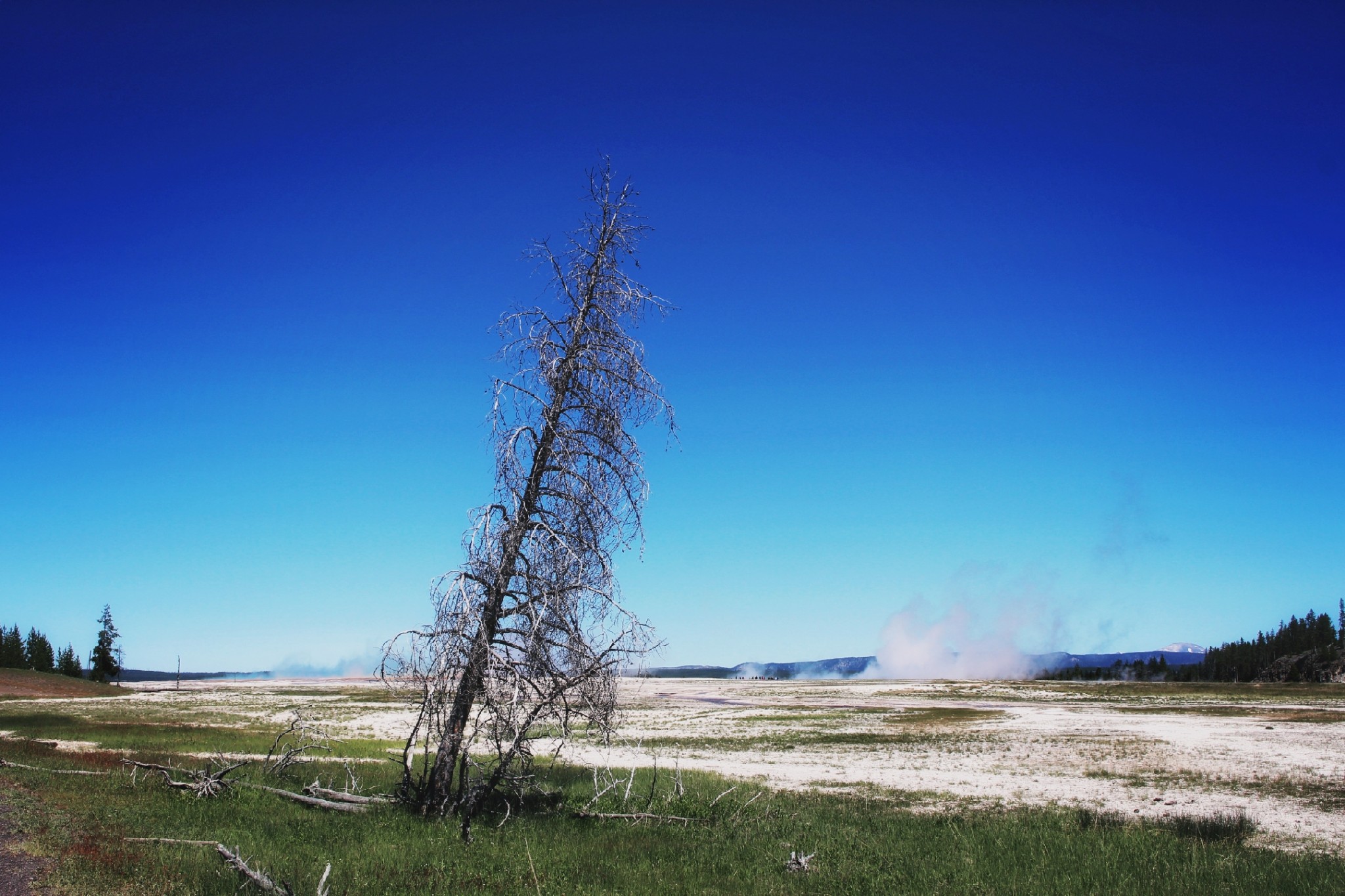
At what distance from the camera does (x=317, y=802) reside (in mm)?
16266

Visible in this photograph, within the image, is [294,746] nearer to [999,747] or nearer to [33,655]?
[999,747]

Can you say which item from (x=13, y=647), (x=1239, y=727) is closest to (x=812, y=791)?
(x=1239, y=727)

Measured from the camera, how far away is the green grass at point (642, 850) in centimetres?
1127

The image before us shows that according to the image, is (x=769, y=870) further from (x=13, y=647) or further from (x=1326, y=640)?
(x=1326, y=640)

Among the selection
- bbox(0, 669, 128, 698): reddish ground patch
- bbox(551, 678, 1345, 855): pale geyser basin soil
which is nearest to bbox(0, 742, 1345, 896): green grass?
bbox(551, 678, 1345, 855): pale geyser basin soil

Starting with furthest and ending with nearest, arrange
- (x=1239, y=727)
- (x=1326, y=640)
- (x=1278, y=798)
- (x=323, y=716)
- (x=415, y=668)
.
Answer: (x=1326, y=640) < (x=323, y=716) < (x=1239, y=727) < (x=1278, y=798) < (x=415, y=668)

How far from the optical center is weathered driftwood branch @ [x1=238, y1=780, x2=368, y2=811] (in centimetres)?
1582

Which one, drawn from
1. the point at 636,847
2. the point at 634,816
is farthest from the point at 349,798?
the point at 636,847

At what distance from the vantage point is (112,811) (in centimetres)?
1511

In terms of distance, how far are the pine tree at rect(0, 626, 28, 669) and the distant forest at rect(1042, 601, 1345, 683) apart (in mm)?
208752

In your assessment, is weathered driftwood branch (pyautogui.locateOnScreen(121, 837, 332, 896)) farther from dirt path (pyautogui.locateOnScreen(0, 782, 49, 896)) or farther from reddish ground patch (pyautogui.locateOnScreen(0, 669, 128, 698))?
reddish ground patch (pyautogui.locateOnScreen(0, 669, 128, 698))

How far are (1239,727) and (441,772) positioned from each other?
1989 inches

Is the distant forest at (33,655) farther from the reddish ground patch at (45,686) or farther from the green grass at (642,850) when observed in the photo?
the green grass at (642,850)

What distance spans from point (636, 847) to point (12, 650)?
14494cm
